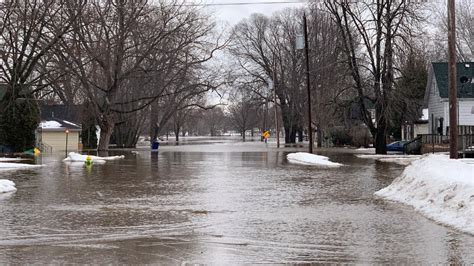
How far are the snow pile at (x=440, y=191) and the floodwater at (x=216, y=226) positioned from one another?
0.33 meters

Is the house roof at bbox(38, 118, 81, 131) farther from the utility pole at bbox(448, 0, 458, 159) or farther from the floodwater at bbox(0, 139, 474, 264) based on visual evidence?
the utility pole at bbox(448, 0, 458, 159)

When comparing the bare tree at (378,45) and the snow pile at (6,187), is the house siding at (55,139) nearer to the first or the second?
the bare tree at (378,45)

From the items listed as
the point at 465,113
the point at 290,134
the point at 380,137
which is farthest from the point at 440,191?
the point at 290,134

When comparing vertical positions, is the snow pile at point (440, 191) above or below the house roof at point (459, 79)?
below

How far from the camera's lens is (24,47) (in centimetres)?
4266

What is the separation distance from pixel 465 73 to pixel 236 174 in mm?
24808

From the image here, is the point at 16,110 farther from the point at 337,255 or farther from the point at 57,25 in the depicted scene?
the point at 337,255

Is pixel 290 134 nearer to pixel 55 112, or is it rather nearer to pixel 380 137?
pixel 55 112

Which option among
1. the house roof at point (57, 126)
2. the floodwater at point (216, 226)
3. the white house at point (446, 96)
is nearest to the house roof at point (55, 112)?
the house roof at point (57, 126)

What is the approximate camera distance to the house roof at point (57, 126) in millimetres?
58438

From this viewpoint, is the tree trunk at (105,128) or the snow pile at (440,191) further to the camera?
the tree trunk at (105,128)

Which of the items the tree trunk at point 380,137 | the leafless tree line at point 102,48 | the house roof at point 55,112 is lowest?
the tree trunk at point 380,137

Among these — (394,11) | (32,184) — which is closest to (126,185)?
(32,184)

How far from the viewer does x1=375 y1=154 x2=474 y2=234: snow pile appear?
1040cm
